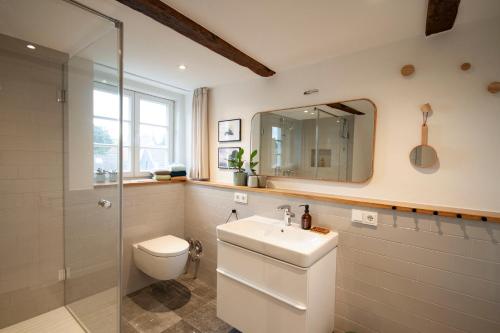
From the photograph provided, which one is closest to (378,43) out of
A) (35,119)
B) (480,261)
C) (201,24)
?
(201,24)

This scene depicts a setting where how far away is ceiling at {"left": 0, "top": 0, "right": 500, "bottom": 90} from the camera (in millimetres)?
1284

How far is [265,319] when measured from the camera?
4.97 ft

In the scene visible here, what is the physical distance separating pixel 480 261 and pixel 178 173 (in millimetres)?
2601

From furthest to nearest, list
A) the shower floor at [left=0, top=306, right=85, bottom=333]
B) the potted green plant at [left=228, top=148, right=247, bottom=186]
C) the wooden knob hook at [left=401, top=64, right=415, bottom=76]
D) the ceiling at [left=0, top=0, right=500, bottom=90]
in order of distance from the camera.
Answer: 1. the potted green plant at [left=228, top=148, right=247, bottom=186]
2. the shower floor at [left=0, top=306, right=85, bottom=333]
3. the wooden knob hook at [left=401, top=64, right=415, bottom=76]
4. the ceiling at [left=0, top=0, right=500, bottom=90]

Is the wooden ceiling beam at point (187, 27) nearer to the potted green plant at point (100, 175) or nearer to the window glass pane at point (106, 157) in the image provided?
the window glass pane at point (106, 157)

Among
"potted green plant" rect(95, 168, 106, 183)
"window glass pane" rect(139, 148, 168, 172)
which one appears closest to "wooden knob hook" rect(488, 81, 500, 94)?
"potted green plant" rect(95, 168, 106, 183)

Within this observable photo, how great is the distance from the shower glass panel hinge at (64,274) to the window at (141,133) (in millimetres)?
948

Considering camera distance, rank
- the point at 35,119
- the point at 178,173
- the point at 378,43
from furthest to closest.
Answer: the point at 178,173 → the point at 35,119 → the point at 378,43

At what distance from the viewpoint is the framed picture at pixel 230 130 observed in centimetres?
250

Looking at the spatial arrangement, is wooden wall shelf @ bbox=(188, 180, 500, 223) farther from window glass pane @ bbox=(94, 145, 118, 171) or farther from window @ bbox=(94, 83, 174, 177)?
window @ bbox=(94, 83, 174, 177)

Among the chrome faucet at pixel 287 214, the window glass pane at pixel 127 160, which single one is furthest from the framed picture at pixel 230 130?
the window glass pane at pixel 127 160

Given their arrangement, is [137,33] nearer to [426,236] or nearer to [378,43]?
[378,43]

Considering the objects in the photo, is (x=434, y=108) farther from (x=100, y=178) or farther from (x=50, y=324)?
(x=50, y=324)

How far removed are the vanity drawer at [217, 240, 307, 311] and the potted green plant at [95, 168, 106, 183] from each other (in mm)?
1042
